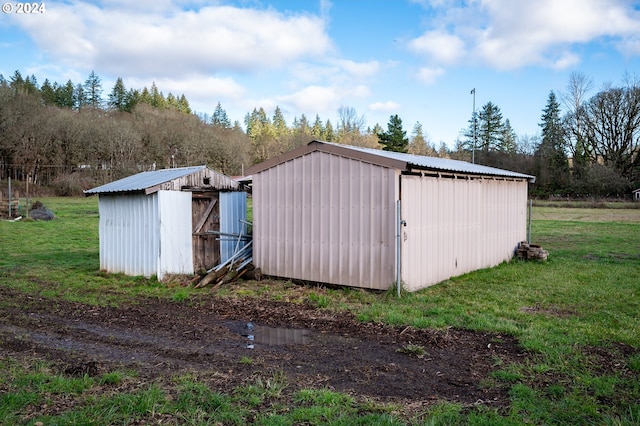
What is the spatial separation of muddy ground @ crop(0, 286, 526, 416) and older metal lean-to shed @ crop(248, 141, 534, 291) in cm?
180

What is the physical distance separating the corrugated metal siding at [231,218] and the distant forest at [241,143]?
30198 millimetres

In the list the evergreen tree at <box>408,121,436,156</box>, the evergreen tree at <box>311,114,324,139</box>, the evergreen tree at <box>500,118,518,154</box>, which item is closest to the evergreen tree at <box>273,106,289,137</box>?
the evergreen tree at <box>311,114,324,139</box>

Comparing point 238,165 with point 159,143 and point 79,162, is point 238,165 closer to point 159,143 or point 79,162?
point 159,143

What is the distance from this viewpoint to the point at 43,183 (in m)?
45.4

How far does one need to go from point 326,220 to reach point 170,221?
3.75 m

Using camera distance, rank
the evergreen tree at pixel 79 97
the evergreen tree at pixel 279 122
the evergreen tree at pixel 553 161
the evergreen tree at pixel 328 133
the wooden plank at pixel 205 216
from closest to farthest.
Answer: the wooden plank at pixel 205 216, the evergreen tree at pixel 553 161, the evergreen tree at pixel 328 133, the evergreen tree at pixel 79 97, the evergreen tree at pixel 279 122

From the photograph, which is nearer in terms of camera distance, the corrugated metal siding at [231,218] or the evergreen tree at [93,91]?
the corrugated metal siding at [231,218]

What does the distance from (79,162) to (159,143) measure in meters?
8.14

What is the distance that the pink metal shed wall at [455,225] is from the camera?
30.5ft

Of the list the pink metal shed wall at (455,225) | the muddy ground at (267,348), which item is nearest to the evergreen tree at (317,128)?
the pink metal shed wall at (455,225)

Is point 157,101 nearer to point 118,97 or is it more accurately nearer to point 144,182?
point 118,97

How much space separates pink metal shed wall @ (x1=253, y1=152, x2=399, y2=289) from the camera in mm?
9022

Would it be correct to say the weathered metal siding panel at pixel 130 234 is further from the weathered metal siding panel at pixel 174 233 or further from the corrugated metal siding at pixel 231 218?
the corrugated metal siding at pixel 231 218

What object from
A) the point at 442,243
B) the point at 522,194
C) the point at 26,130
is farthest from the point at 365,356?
the point at 26,130
